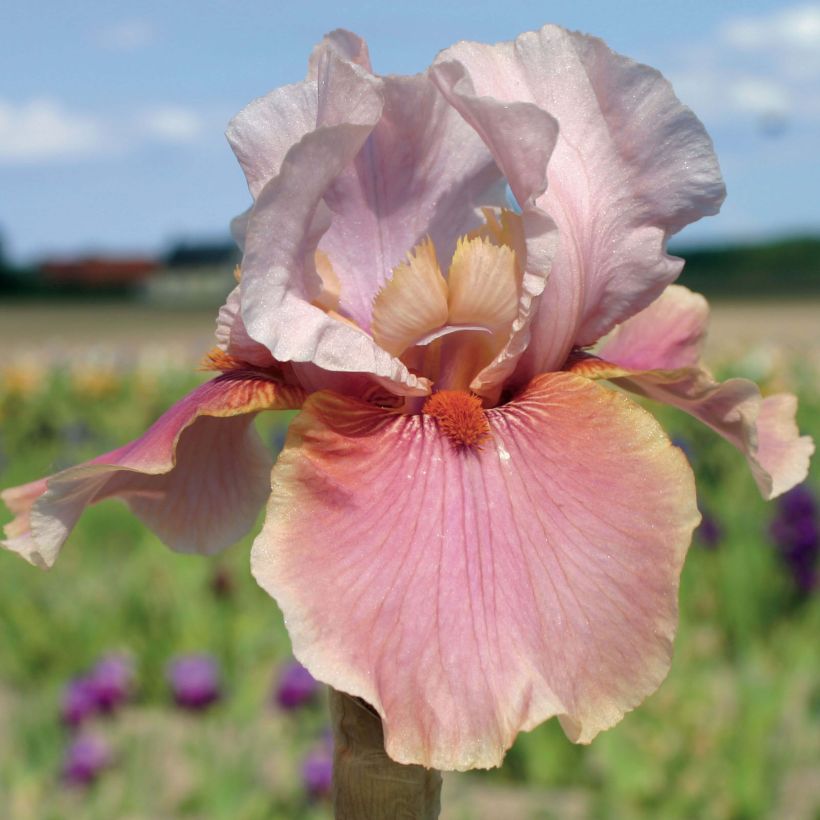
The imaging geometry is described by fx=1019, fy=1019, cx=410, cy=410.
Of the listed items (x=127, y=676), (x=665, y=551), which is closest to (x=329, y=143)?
(x=665, y=551)

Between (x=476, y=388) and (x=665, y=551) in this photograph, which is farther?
(x=476, y=388)

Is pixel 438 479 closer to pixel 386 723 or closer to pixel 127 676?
pixel 386 723

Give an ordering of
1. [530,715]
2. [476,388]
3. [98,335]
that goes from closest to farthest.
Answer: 1. [530,715]
2. [476,388]
3. [98,335]

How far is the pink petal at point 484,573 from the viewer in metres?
0.71

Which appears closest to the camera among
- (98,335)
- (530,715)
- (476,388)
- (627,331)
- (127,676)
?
(530,715)

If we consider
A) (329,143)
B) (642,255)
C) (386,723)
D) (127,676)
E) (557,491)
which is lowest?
(127,676)

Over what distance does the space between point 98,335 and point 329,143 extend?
60.6ft

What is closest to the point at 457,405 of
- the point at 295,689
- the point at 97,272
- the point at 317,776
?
the point at 317,776

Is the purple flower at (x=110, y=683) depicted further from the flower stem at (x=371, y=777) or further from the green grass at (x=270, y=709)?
the flower stem at (x=371, y=777)

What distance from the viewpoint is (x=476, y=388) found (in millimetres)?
855

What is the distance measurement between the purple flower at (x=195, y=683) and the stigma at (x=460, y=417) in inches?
89.3

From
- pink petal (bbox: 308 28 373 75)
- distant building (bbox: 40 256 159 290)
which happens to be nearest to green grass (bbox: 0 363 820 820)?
pink petal (bbox: 308 28 373 75)

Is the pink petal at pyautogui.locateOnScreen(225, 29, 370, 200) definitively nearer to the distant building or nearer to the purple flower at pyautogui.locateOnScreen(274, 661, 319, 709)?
the purple flower at pyautogui.locateOnScreen(274, 661, 319, 709)

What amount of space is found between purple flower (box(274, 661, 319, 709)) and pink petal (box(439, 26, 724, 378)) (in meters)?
2.08
